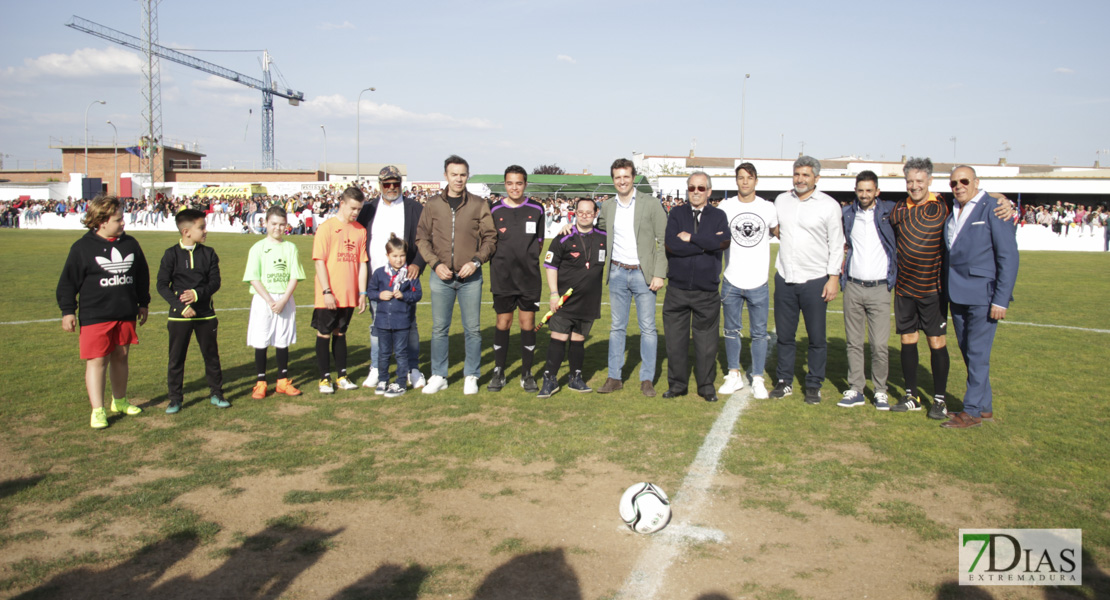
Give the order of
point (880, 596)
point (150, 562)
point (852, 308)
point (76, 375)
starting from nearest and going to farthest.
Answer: point (880, 596) < point (150, 562) < point (852, 308) < point (76, 375)

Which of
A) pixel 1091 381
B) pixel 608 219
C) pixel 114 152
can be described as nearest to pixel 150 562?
pixel 608 219

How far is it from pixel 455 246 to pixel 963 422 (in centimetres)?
462

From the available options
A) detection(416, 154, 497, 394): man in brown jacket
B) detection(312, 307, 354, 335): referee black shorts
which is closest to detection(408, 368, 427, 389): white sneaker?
detection(416, 154, 497, 394): man in brown jacket

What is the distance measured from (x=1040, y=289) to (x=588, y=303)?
13496 millimetres

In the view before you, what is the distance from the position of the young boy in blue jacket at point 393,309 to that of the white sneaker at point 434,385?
0.77 ft

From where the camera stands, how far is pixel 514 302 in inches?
276

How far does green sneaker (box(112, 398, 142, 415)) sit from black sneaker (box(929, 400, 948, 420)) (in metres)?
6.83

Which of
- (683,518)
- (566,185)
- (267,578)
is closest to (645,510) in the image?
(683,518)

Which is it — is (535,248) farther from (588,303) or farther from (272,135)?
(272,135)

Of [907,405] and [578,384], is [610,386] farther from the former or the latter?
[907,405]

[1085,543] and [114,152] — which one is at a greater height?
[114,152]

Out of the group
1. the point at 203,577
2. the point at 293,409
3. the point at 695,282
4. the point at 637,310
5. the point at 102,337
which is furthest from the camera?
the point at 637,310

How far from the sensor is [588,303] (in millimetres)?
6914

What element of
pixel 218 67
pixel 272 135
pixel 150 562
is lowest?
pixel 150 562
